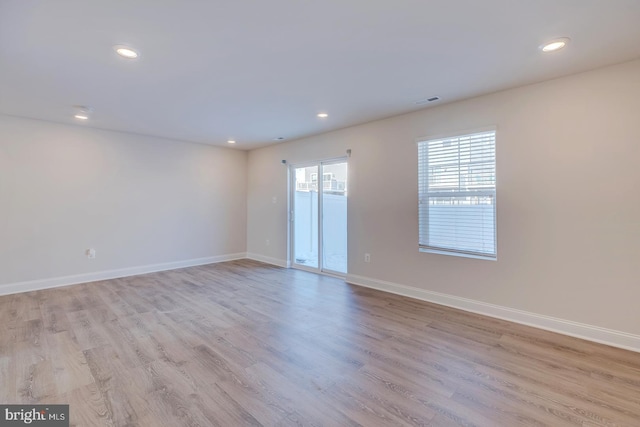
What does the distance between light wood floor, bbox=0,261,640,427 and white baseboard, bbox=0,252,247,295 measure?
58 centimetres

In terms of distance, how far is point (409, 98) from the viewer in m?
A: 3.49

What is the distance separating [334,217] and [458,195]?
7.10 ft

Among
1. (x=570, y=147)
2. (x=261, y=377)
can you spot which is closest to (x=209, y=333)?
(x=261, y=377)

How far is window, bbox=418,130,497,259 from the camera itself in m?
3.39

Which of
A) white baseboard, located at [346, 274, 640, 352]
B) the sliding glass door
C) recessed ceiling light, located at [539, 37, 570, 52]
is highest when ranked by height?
recessed ceiling light, located at [539, 37, 570, 52]

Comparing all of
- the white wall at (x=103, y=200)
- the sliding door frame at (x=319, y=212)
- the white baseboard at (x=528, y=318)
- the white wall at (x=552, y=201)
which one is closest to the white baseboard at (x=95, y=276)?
the white wall at (x=103, y=200)

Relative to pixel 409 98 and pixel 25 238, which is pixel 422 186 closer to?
pixel 409 98

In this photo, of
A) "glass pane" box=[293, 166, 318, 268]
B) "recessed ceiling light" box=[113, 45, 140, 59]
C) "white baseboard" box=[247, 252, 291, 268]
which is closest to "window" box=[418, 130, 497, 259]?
"glass pane" box=[293, 166, 318, 268]

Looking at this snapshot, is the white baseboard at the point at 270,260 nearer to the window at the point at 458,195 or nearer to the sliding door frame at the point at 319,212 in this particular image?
the sliding door frame at the point at 319,212

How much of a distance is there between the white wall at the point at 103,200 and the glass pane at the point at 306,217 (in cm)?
173

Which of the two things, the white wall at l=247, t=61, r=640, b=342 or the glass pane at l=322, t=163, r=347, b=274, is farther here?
the glass pane at l=322, t=163, r=347, b=274

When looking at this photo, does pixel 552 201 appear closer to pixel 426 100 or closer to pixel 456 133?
pixel 456 133

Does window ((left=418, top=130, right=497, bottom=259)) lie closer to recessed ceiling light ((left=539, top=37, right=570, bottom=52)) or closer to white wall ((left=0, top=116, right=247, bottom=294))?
recessed ceiling light ((left=539, top=37, right=570, bottom=52))

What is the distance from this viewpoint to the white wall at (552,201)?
104 inches
